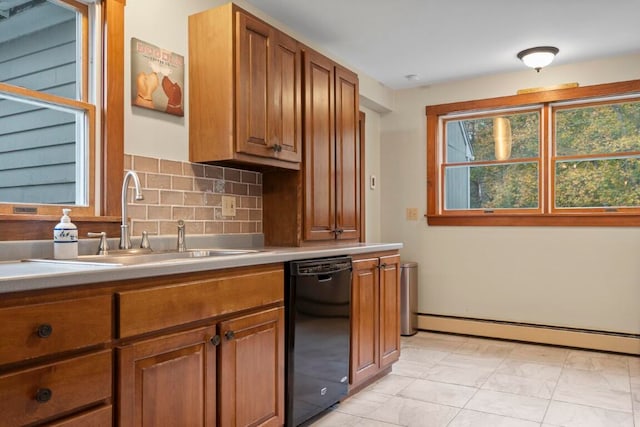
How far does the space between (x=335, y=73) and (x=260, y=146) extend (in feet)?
3.34

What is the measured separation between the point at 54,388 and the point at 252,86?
1.74 m

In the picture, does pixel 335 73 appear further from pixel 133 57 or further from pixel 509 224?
pixel 509 224

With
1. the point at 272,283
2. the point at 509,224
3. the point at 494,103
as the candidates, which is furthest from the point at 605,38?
the point at 272,283

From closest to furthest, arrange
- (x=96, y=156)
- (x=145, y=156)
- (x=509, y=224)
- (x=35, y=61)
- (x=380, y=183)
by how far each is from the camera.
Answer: (x=35, y=61), (x=96, y=156), (x=145, y=156), (x=509, y=224), (x=380, y=183)

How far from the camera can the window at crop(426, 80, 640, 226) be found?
390cm

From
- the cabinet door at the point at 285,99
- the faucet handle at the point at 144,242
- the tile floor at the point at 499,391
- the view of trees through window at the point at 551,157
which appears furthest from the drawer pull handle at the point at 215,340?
the view of trees through window at the point at 551,157

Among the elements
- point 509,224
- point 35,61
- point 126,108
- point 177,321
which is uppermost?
point 35,61

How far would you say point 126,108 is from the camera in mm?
2223

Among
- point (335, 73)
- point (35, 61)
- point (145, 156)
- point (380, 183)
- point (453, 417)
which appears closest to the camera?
point (35, 61)

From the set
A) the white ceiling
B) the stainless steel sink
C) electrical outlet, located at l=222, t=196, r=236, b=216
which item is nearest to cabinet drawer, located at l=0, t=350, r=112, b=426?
the stainless steel sink

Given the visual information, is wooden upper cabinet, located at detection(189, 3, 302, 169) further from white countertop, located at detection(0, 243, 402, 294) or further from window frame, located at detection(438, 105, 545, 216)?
window frame, located at detection(438, 105, 545, 216)

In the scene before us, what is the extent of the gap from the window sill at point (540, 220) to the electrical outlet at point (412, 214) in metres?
0.13

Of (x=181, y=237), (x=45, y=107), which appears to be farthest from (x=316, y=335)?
(x=45, y=107)

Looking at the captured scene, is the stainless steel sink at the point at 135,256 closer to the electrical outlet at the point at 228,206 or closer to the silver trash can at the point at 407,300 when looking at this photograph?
the electrical outlet at the point at 228,206
